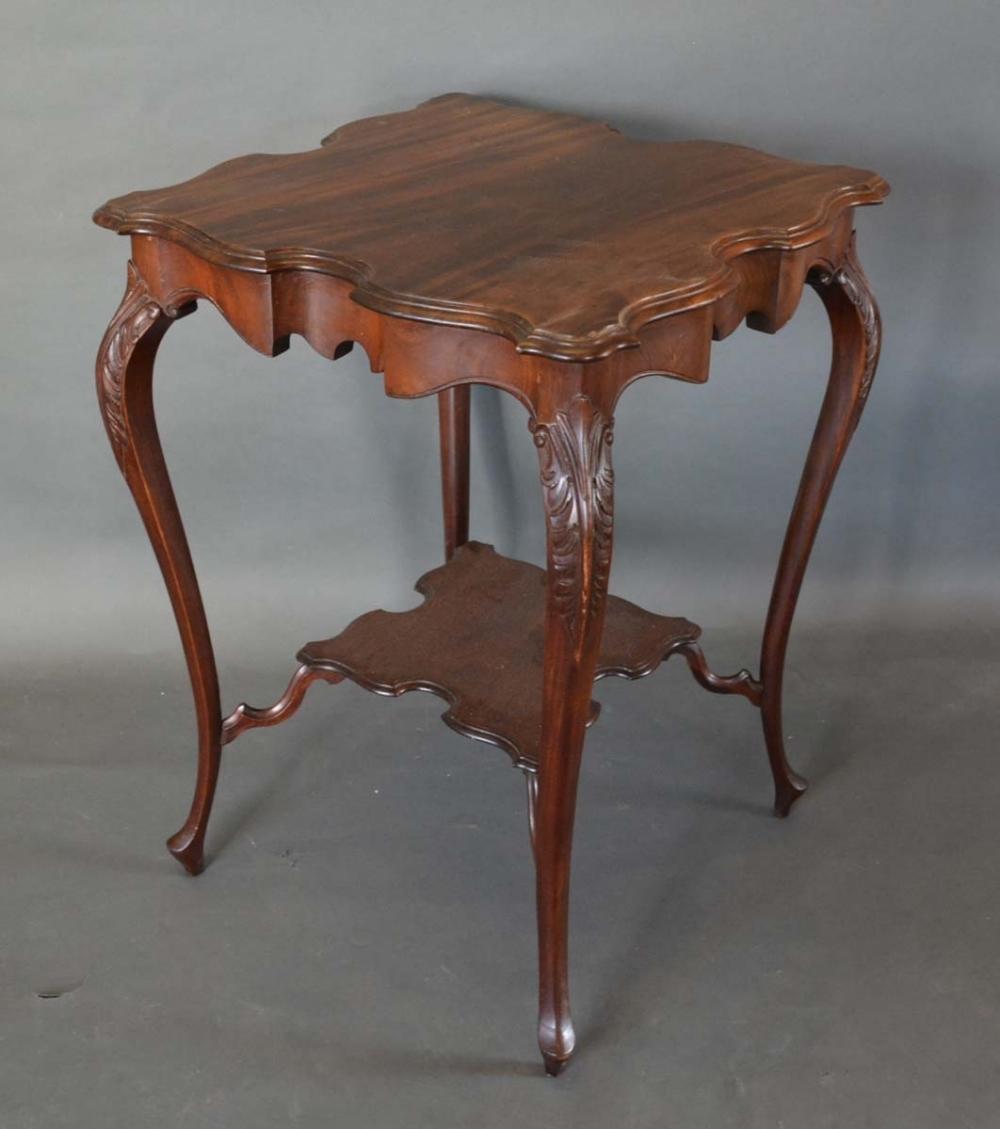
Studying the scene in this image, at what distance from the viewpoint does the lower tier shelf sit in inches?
79.7

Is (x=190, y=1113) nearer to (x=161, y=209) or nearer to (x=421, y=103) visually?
(x=161, y=209)

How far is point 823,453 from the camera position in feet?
6.81

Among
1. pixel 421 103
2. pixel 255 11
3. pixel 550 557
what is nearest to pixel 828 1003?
pixel 550 557

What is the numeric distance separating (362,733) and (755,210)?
43.9 inches

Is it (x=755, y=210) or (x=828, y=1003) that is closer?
(x=755, y=210)

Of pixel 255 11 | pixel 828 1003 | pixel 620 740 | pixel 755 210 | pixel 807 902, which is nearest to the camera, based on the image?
pixel 755 210

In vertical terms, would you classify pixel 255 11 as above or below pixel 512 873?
above

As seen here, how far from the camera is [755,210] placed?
5.80ft

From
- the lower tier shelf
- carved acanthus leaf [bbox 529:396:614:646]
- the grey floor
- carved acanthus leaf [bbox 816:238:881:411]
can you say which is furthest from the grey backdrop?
carved acanthus leaf [bbox 529:396:614:646]

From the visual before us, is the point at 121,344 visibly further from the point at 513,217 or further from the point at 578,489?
the point at 578,489

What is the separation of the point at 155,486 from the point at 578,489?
0.66m

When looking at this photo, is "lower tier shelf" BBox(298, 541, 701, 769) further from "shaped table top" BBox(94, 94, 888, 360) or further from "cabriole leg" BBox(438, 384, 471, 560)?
"shaped table top" BBox(94, 94, 888, 360)

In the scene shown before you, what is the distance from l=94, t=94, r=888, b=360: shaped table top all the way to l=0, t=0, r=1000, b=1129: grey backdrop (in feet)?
1.02

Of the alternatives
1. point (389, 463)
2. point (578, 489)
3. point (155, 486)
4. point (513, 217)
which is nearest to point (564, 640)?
point (578, 489)
